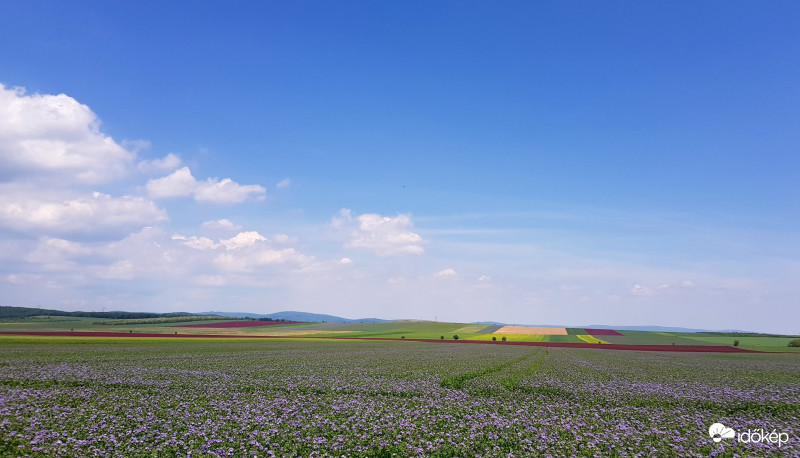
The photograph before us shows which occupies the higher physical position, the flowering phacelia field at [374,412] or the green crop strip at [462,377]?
the flowering phacelia field at [374,412]

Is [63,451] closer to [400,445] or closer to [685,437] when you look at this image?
[400,445]

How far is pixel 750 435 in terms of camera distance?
17.7 meters

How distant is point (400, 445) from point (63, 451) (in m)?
11.3

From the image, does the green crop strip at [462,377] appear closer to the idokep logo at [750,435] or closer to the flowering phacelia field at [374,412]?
the flowering phacelia field at [374,412]

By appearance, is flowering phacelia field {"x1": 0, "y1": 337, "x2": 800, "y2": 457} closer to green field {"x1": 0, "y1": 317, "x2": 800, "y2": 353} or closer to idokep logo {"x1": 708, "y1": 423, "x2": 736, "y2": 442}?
idokep logo {"x1": 708, "y1": 423, "x2": 736, "y2": 442}

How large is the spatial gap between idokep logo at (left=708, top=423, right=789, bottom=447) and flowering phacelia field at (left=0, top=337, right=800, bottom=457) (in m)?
0.34

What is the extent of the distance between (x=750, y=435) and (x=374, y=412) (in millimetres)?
16162

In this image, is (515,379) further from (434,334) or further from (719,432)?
(434,334)

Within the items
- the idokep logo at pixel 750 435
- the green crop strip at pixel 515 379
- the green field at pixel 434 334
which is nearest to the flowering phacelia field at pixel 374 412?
the green crop strip at pixel 515 379

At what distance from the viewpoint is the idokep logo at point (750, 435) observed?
668 inches

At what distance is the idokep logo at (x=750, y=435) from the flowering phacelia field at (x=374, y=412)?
338 millimetres

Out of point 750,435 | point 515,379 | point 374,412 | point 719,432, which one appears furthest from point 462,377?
point 750,435

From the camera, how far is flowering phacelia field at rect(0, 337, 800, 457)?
1511cm

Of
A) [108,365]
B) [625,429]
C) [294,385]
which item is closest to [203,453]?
[294,385]
